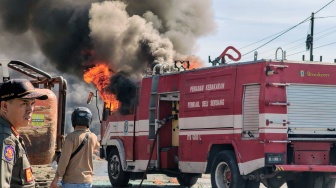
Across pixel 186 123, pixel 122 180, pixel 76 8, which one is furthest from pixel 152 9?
pixel 186 123

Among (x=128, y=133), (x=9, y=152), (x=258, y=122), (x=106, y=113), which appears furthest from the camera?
(x=106, y=113)

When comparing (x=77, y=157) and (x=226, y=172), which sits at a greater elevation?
(x=77, y=157)

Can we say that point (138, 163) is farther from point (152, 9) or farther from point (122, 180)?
point (152, 9)

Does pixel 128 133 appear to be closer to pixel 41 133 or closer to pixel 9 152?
pixel 41 133

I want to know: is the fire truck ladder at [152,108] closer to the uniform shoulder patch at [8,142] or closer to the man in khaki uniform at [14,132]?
the man in khaki uniform at [14,132]

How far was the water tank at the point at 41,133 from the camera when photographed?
10.2 m

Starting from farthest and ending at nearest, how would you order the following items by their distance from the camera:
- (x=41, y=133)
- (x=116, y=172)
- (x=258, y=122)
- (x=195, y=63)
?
(x=195, y=63) < (x=116, y=172) < (x=258, y=122) < (x=41, y=133)

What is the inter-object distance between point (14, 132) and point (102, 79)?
17.2m

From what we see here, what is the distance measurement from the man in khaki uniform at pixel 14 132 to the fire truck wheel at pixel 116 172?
12504 millimetres

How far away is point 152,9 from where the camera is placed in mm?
27703

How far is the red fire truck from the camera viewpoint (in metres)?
12.2

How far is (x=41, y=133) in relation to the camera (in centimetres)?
1022

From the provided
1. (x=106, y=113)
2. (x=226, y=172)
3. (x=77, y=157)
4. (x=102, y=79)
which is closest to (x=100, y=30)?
(x=102, y=79)

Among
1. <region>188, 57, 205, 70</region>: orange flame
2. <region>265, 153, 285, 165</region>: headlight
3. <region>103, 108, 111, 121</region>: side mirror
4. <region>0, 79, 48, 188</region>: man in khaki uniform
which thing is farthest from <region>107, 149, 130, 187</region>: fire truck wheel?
<region>0, 79, 48, 188</region>: man in khaki uniform
